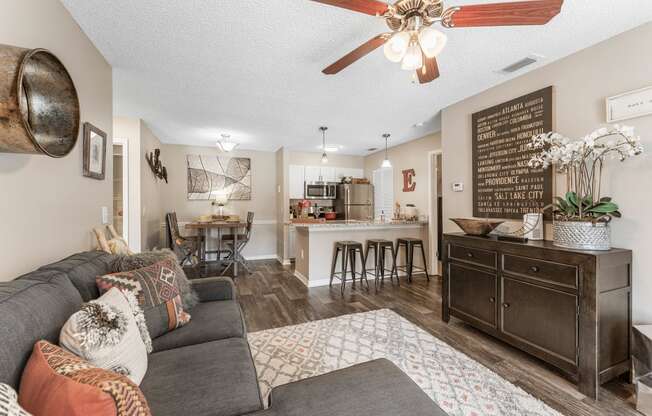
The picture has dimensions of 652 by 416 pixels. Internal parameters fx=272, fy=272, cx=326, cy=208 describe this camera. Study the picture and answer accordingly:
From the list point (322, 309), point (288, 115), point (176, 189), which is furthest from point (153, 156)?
point (322, 309)

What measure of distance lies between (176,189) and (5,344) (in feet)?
18.1

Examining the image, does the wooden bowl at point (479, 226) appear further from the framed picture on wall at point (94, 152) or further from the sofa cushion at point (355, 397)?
the framed picture on wall at point (94, 152)

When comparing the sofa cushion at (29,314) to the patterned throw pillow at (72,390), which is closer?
the patterned throw pillow at (72,390)

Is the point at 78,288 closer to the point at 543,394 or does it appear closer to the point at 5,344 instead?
the point at 5,344

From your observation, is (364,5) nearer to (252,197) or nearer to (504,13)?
(504,13)

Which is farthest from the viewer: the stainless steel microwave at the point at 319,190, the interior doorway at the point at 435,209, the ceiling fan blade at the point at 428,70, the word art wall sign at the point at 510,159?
the stainless steel microwave at the point at 319,190

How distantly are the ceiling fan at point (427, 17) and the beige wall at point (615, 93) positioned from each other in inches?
48.2

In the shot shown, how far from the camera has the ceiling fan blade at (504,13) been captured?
1.28 meters

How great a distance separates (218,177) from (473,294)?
17.5 feet

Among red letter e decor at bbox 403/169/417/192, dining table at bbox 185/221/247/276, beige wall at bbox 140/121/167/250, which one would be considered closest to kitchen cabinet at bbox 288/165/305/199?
dining table at bbox 185/221/247/276

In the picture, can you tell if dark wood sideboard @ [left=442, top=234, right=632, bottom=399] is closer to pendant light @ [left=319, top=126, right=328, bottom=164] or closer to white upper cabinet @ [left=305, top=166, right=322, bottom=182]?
pendant light @ [left=319, top=126, right=328, bottom=164]

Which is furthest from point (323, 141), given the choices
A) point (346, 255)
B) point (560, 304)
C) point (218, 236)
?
point (560, 304)

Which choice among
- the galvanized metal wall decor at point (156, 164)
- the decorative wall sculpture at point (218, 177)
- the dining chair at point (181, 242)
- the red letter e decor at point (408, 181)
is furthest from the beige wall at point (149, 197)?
the red letter e decor at point (408, 181)

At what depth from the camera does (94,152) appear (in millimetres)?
2145
